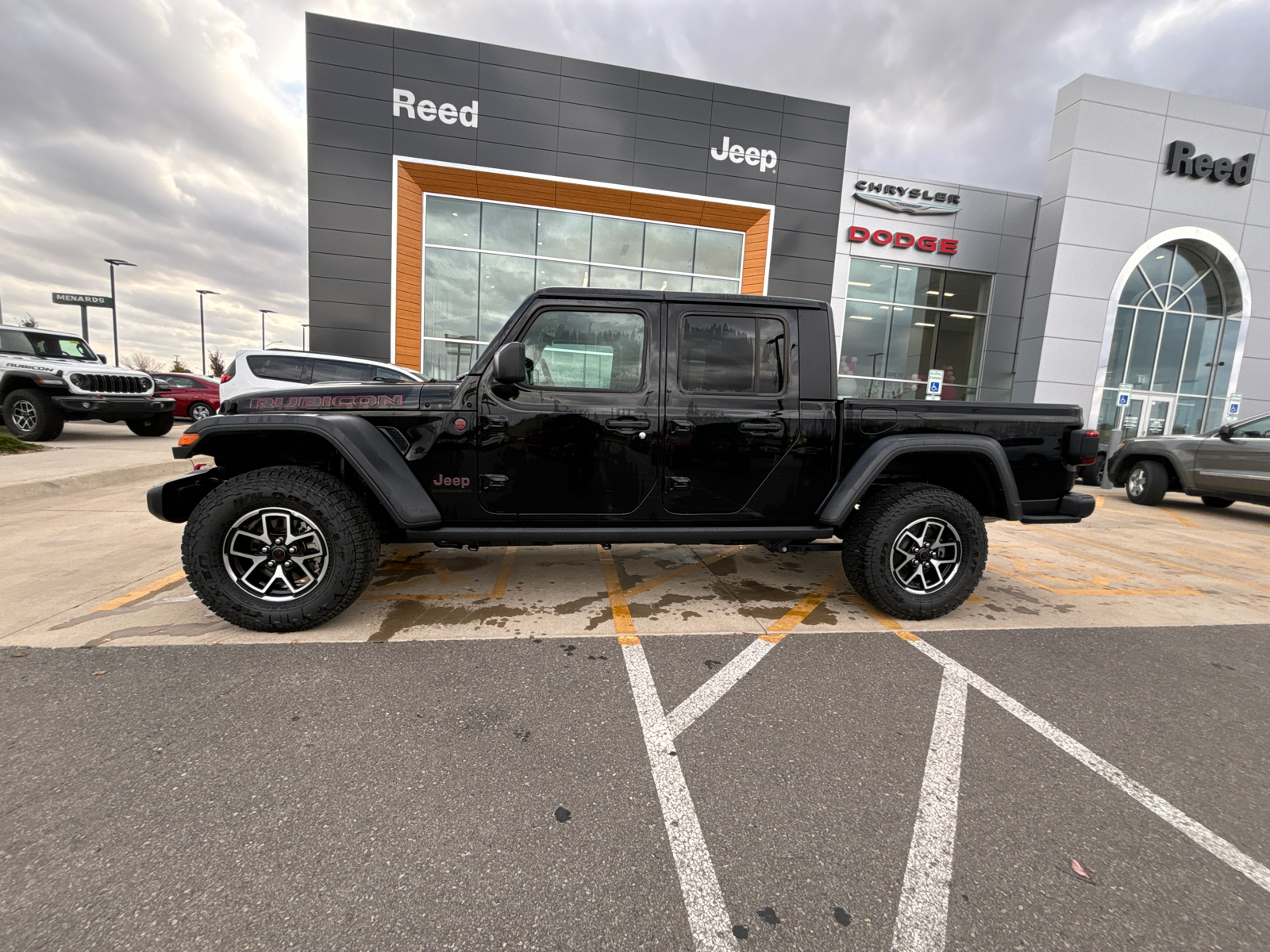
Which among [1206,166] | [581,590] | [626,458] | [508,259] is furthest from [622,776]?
[1206,166]

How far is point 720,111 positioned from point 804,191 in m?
2.97

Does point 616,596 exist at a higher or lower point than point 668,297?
lower

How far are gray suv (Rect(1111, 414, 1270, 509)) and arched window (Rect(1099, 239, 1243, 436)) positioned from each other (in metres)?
8.09

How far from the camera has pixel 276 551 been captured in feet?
9.18

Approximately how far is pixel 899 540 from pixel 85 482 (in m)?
8.43

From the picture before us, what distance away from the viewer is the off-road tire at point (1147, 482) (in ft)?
26.1

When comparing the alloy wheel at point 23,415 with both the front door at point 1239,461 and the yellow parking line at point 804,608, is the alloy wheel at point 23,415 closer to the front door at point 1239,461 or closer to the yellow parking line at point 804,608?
the yellow parking line at point 804,608

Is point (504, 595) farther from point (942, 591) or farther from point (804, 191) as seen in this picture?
point (804, 191)

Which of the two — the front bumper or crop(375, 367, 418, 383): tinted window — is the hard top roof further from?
the front bumper

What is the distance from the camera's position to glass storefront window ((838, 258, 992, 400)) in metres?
15.2

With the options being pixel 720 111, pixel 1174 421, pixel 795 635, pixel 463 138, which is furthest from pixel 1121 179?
pixel 795 635

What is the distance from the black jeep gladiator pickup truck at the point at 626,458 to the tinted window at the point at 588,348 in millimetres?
11

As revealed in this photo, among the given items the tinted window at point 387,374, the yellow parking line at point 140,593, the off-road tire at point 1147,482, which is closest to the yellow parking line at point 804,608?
the yellow parking line at point 140,593

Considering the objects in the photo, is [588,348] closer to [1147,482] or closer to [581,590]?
[581,590]
